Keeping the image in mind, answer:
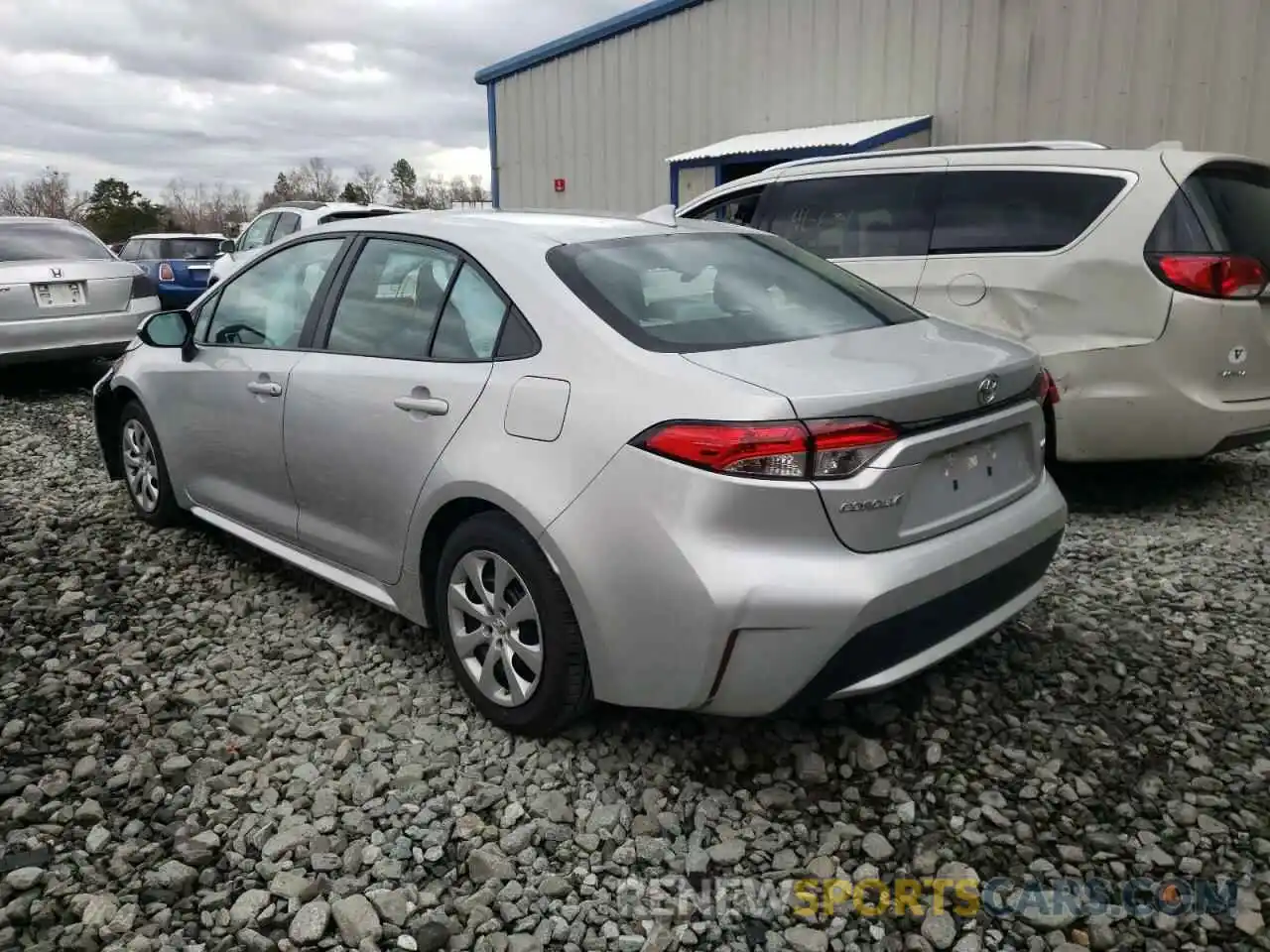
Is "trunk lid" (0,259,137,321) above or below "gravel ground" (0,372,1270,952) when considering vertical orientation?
above

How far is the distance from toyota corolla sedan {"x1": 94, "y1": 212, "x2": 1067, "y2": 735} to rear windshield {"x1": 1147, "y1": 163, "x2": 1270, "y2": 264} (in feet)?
6.64

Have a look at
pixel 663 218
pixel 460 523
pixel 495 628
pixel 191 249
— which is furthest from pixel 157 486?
pixel 191 249

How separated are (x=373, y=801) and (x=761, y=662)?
3.65ft

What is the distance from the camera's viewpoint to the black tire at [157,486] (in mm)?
4586

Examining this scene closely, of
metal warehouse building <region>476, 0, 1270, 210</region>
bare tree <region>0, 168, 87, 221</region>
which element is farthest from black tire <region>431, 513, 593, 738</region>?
bare tree <region>0, 168, 87, 221</region>

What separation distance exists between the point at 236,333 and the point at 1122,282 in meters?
3.86

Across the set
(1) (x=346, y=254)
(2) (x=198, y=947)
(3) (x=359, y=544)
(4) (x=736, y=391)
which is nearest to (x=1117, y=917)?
(4) (x=736, y=391)

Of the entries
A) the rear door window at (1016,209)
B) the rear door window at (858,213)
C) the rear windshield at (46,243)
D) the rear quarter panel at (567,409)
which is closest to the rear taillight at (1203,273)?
the rear door window at (1016,209)

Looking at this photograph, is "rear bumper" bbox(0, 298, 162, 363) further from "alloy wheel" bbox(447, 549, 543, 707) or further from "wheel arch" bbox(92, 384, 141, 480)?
"alloy wheel" bbox(447, 549, 543, 707)

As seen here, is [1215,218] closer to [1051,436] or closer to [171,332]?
[1051,436]

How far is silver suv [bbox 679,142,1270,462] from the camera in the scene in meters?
4.54

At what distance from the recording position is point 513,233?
315 centimetres

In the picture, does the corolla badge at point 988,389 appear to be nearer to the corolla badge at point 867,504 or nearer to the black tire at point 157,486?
the corolla badge at point 867,504

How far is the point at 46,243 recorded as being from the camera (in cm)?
846
